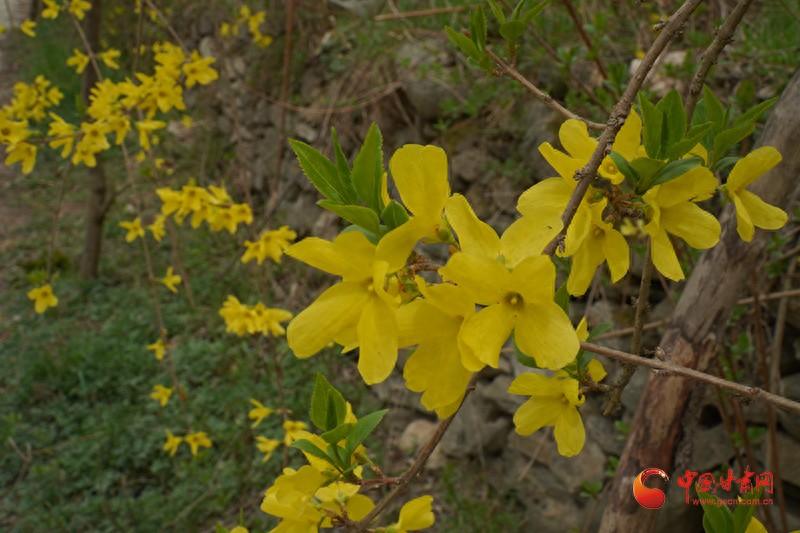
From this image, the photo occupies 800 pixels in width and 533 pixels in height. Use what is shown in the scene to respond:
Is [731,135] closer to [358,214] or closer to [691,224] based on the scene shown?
[691,224]

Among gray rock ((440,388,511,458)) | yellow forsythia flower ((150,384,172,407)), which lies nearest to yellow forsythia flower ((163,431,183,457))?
yellow forsythia flower ((150,384,172,407))

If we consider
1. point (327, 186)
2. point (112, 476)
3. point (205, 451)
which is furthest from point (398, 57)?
point (327, 186)

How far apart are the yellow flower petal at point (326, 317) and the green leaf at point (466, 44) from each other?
383 mm

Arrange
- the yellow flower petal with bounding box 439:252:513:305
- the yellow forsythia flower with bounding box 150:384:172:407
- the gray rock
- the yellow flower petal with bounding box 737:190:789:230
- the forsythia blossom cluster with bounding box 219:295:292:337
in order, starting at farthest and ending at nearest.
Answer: the yellow forsythia flower with bounding box 150:384:172:407 → the gray rock → the forsythia blossom cluster with bounding box 219:295:292:337 → the yellow flower petal with bounding box 737:190:789:230 → the yellow flower petal with bounding box 439:252:513:305

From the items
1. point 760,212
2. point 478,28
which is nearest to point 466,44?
point 478,28

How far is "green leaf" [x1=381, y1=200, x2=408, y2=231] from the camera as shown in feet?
1.87

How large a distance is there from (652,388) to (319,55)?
4109 millimetres

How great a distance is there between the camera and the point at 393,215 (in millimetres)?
573

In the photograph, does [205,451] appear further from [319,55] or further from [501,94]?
[319,55]

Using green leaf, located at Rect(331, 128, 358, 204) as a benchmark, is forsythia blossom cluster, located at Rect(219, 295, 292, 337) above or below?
below

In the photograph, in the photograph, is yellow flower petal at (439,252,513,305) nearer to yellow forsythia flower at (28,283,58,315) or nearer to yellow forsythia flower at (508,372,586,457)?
yellow forsythia flower at (508,372,586,457)

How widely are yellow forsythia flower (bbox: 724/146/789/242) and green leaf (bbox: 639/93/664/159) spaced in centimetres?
13

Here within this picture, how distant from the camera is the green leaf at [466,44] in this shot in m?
0.80

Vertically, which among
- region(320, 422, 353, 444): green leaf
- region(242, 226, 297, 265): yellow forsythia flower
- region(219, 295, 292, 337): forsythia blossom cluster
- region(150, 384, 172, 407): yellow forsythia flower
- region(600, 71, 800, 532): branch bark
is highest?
region(320, 422, 353, 444): green leaf
